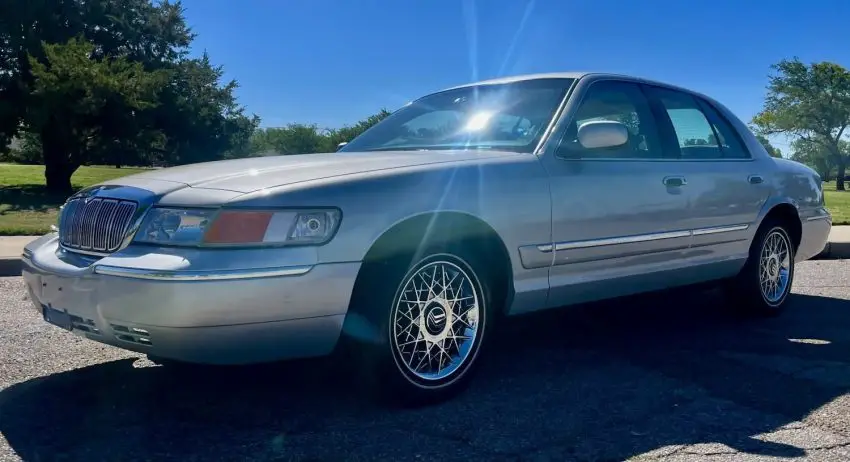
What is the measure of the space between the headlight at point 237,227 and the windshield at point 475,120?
56.4 inches

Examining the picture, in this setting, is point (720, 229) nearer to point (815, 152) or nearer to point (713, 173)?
point (713, 173)

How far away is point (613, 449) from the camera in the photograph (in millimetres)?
3156

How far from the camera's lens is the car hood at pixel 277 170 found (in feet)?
11.1

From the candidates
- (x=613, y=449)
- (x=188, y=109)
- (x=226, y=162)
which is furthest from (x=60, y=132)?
(x=613, y=449)

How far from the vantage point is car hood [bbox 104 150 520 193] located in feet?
11.1

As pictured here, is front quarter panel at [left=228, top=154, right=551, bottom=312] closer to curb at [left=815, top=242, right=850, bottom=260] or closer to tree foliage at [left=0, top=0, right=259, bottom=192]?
curb at [left=815, top=242, right=850, bottom=260]

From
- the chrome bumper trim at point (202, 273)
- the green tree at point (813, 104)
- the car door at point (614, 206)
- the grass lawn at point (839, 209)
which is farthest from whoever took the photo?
the green tree at point (813, 104)

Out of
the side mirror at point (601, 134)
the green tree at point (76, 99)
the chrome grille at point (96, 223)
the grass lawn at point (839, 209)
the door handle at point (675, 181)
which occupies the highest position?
the green tree at point (76, 99)

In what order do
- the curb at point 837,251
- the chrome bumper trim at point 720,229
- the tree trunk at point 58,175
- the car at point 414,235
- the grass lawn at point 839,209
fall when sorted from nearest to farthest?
the car at point 414,235, the chrome bumper trim at point 720,229, the curb at point 837,251, the grass lawn at point 839,209, the tree trunk at point 58,175

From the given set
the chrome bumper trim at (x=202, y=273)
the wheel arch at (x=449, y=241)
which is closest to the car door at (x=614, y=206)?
the wheel arch at (x=449, y=241)

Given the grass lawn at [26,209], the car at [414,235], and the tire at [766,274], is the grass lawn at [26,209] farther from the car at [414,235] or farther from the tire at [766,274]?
the tire at [766,274]

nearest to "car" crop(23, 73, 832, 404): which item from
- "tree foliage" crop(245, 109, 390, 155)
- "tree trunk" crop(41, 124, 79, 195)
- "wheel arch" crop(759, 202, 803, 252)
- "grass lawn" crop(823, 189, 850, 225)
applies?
"wheel arch" crop(759, 202, 803, 252)

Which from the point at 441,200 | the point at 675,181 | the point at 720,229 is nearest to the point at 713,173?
the point at 720,229

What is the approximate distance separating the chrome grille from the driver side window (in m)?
2.37
